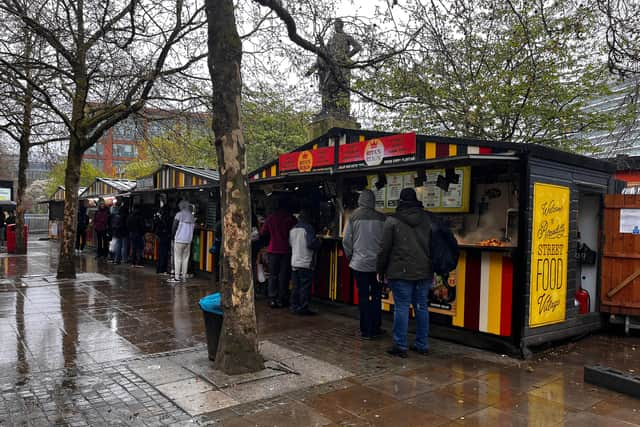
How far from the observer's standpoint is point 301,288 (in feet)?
26.5

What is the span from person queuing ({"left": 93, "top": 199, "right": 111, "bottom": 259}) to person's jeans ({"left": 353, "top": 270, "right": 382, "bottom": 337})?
1228 centimetres

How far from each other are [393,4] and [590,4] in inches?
97.9

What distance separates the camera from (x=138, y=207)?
1493 cm

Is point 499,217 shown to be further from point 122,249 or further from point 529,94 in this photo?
point 122,249

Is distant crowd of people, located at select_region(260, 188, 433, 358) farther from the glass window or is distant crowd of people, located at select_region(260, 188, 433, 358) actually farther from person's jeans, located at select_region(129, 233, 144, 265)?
person's jeans, located at select_region(129, 233, 144, 265)

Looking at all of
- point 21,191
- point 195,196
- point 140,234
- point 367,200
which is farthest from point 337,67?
point 21,191

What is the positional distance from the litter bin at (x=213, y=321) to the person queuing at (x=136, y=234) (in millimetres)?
9710

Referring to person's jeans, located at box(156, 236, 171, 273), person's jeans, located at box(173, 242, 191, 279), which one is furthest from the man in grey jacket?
person's jeans, located at box(156, 236, 171, 273)

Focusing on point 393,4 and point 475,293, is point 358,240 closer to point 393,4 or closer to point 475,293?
point 475,293

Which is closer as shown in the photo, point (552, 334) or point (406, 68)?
point (552, 334)

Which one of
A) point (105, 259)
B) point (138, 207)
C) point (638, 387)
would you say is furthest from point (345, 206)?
point (105, 259)

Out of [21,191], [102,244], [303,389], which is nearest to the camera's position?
[303,389]

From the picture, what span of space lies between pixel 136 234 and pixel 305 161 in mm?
8282

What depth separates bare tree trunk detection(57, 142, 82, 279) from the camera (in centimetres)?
1162
